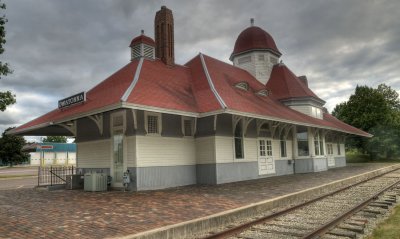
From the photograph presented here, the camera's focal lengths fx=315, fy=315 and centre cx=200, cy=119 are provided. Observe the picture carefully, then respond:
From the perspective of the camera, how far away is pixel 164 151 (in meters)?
14.0

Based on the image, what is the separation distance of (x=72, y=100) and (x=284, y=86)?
16035 mm

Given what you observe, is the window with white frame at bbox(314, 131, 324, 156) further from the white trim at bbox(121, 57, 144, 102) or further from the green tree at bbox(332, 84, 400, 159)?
the green tree at bbox(332, 84, 400, 159)

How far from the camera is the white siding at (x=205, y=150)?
1507 cm

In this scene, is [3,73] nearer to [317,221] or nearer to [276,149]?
[317,221]

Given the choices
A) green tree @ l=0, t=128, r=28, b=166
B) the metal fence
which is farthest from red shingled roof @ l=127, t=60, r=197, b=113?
green tree @ l=0, t=128, r=28, b=166

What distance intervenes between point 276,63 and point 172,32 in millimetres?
12945

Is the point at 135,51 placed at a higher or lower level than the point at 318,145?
higher

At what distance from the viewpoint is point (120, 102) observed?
1105 cm

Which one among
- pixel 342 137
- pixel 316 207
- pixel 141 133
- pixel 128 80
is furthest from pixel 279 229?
pixel 342 137

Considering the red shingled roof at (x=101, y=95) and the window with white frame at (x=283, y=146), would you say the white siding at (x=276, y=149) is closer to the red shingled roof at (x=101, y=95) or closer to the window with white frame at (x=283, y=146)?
the window with white frame at (x=283, y=146)

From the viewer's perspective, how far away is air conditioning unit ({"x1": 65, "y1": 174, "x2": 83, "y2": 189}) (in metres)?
14.7

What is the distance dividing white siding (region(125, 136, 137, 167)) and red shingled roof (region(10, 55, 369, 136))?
6.10 ft

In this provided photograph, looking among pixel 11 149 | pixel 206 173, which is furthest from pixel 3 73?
pixel 11 149

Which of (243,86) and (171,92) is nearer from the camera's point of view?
(171,92)
